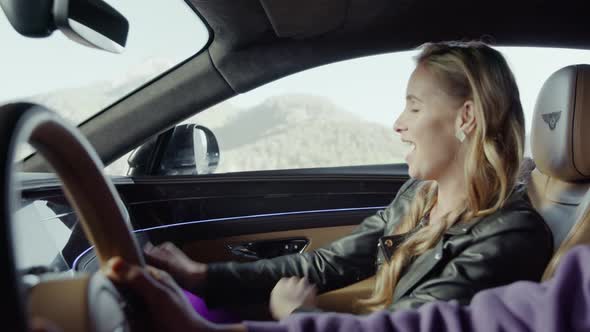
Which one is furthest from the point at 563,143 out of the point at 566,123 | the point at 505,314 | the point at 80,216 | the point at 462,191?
the point at 80,216

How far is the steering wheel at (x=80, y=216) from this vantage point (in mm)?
627

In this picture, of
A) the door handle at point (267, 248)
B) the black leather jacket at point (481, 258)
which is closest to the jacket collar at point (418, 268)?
the black leather jacket at point (481, 258)

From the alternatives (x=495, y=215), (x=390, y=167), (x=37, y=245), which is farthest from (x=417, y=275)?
(x=390, y=167)

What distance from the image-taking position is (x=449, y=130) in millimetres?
1618

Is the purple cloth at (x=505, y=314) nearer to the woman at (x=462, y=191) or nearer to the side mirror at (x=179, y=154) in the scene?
the woman at (x=462, y=191)

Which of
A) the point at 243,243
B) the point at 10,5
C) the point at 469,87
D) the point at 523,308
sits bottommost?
the point at 243,243

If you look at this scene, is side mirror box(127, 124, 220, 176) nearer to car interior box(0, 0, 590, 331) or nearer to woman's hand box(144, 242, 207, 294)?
car interior box(0, 0, 590, 331)

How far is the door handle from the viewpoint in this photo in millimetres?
2553

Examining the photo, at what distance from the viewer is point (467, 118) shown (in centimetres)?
160

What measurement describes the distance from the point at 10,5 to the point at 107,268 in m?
0.48

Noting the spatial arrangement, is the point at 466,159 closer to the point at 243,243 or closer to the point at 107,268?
the point at 107,268

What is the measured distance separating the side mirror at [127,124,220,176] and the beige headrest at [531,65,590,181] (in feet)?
3.97

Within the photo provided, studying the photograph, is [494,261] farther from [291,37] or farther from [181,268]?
[291,37]

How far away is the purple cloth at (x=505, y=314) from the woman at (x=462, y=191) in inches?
13.4
